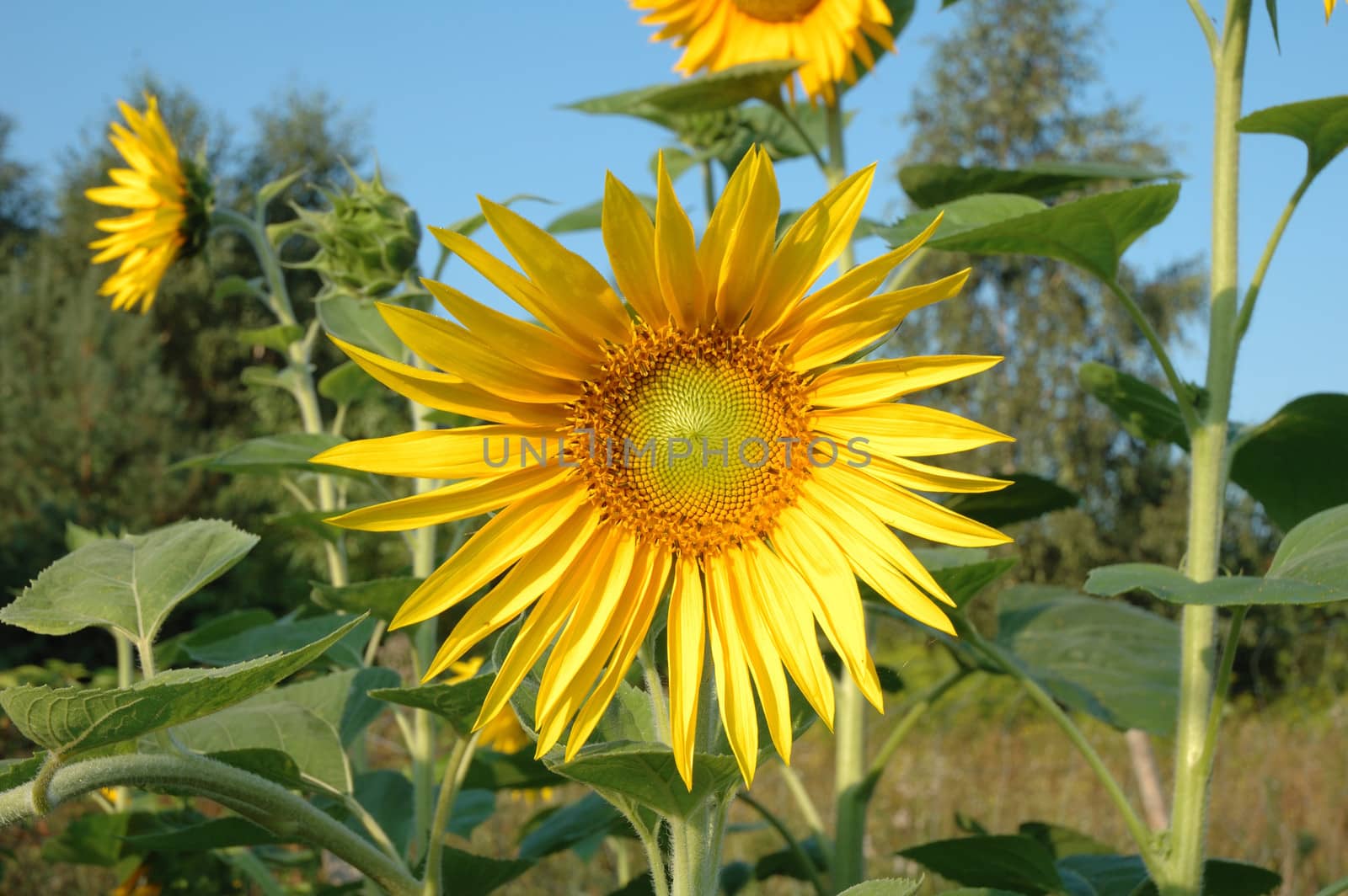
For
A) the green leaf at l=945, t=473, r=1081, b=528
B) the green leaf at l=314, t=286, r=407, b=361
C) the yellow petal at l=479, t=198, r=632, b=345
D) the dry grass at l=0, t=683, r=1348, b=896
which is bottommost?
the dry grass at l=0, t=683, r=1348, b=896

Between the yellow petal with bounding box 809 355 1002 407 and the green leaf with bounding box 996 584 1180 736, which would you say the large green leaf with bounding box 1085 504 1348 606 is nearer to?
the yellow petal with bounding box 809 355 1002 407

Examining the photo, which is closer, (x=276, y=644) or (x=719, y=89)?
(x=276, y=644)

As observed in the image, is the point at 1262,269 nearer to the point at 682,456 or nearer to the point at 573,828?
the point at 682,456

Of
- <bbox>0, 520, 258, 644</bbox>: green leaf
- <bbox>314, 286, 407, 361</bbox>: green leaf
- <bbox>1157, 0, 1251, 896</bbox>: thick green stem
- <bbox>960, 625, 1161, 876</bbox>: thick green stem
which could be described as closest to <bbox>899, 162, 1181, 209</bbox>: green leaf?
<bbox>1157, 0, 1251, 896</bbox>: thick green stem

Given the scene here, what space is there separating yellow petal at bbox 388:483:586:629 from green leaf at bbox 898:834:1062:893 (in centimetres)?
50

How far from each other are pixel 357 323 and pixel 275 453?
8.0 inches

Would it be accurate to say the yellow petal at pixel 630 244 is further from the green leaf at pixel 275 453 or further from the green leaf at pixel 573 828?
the green leaf at pixel 573 828

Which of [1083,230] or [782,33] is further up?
[782,33]

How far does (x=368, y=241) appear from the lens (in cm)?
120

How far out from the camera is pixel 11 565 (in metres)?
7.76

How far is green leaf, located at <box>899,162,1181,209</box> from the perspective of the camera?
1193 millimetres

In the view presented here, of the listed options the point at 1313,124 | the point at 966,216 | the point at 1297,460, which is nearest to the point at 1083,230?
the point at 966,216

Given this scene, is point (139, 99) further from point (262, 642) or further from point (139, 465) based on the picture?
point (262, 642)

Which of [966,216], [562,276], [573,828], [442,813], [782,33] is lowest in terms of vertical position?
[573,828]
